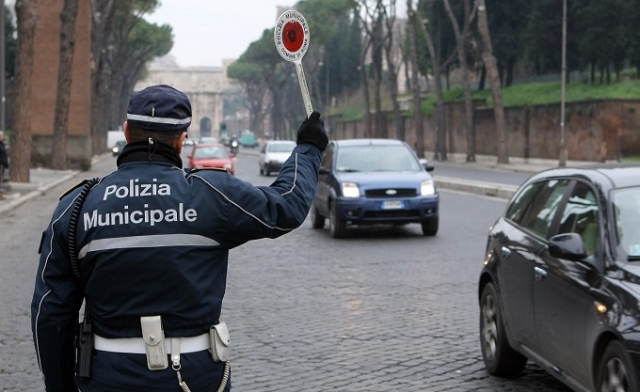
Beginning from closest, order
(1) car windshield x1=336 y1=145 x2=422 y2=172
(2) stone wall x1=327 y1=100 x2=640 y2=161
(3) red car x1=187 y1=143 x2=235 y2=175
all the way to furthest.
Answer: (1) car windshield x1=336 y1=145 x2=422 y2=172 < (3) red car x1=187 y1=143 x2=235 y2=175 < (2) stone wall x1=327 y1=100 x2=640 y2=161

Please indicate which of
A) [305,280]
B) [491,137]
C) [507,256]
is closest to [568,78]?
[491,137]

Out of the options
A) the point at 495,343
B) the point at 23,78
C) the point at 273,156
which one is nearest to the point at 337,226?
the point at 495,343

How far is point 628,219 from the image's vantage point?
6.55 metres

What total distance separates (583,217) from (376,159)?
1317cm

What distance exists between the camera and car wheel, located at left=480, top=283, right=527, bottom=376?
306 inches

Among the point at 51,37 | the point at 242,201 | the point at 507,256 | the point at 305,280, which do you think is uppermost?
the point at 51,37

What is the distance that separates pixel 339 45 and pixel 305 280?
102 m

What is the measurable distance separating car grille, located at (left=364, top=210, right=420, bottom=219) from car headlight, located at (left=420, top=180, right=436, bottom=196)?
0.34 metres

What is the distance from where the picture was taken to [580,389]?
20.6ft

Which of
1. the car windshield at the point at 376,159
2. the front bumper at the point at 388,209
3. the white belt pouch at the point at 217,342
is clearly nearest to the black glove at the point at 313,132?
the white belt pouch at the point at 217,342

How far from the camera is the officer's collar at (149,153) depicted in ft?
12.1

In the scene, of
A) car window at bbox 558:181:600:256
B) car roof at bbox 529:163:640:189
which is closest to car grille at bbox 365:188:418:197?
car roof at bbox 529:163:640:189

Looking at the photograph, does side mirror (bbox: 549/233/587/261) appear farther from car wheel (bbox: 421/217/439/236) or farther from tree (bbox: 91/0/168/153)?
tree (bbox: 91/0/168/153)

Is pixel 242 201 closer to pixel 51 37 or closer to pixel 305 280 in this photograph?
pixel 305 280
